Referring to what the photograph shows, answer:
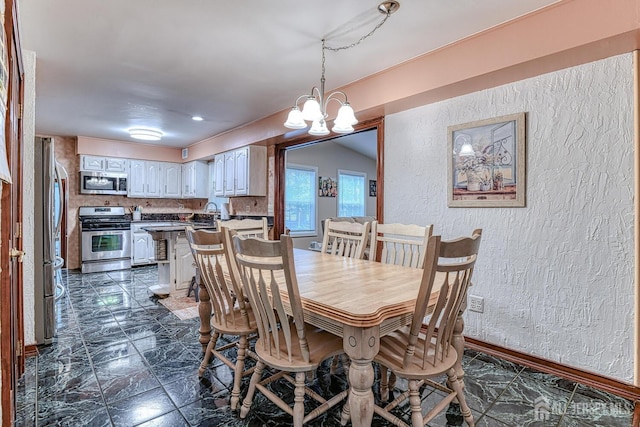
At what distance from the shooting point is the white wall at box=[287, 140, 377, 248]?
6.59m

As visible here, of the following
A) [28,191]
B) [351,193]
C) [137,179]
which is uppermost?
[137,179]

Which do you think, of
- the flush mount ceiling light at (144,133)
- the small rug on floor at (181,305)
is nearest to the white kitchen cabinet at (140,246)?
the flush mount ceiling light at (144,133)

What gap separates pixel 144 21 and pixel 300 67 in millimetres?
1220

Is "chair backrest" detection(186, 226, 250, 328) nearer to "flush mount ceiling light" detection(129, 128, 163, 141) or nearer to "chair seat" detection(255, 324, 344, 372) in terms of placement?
"chair seat" detection(255, 324, 344, 372)

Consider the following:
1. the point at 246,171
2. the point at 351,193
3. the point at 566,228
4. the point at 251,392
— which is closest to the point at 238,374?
the point at 251,392

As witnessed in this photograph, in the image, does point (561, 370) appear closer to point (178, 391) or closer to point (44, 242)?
point (178, 391)

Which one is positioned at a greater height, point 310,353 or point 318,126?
point 318,126

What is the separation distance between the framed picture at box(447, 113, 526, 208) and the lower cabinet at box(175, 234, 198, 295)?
3149 mm

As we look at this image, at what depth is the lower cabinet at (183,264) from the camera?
13.5 feet

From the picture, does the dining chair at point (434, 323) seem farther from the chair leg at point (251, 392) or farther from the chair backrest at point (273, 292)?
the chair leg at point (251, 392)

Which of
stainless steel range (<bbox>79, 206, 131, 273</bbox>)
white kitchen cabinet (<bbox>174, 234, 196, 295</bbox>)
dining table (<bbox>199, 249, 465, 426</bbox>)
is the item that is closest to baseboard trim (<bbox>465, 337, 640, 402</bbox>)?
dining table (<bbox>199, 249, 465, 426</bbox>)

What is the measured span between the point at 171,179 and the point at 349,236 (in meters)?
5.14

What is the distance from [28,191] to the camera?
257 cm

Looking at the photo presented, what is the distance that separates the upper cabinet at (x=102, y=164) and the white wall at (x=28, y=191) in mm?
3629
